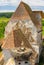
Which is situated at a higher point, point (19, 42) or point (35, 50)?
point (19, 42)

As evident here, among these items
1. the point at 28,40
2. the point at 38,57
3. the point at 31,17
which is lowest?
the point at 38,57

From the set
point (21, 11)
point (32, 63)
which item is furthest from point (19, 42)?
point (21, 11)

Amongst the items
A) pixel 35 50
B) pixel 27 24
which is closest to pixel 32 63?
pixel 35 50

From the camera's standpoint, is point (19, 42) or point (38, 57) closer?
point (19, 42)

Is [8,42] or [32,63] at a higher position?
[8,42]

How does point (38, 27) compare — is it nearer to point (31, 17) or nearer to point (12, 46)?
point (31, 17)

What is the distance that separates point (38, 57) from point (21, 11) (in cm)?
569

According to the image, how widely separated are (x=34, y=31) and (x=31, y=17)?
1.77m

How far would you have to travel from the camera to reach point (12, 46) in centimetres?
2611

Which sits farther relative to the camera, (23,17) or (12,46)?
(23,17)

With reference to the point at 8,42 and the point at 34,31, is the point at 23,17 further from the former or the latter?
Answer: the point at 8,42

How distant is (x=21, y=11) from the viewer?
2953 centimetres

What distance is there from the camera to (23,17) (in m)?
29.1

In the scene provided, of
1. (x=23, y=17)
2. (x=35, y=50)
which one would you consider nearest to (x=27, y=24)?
(x=23, y=17)
